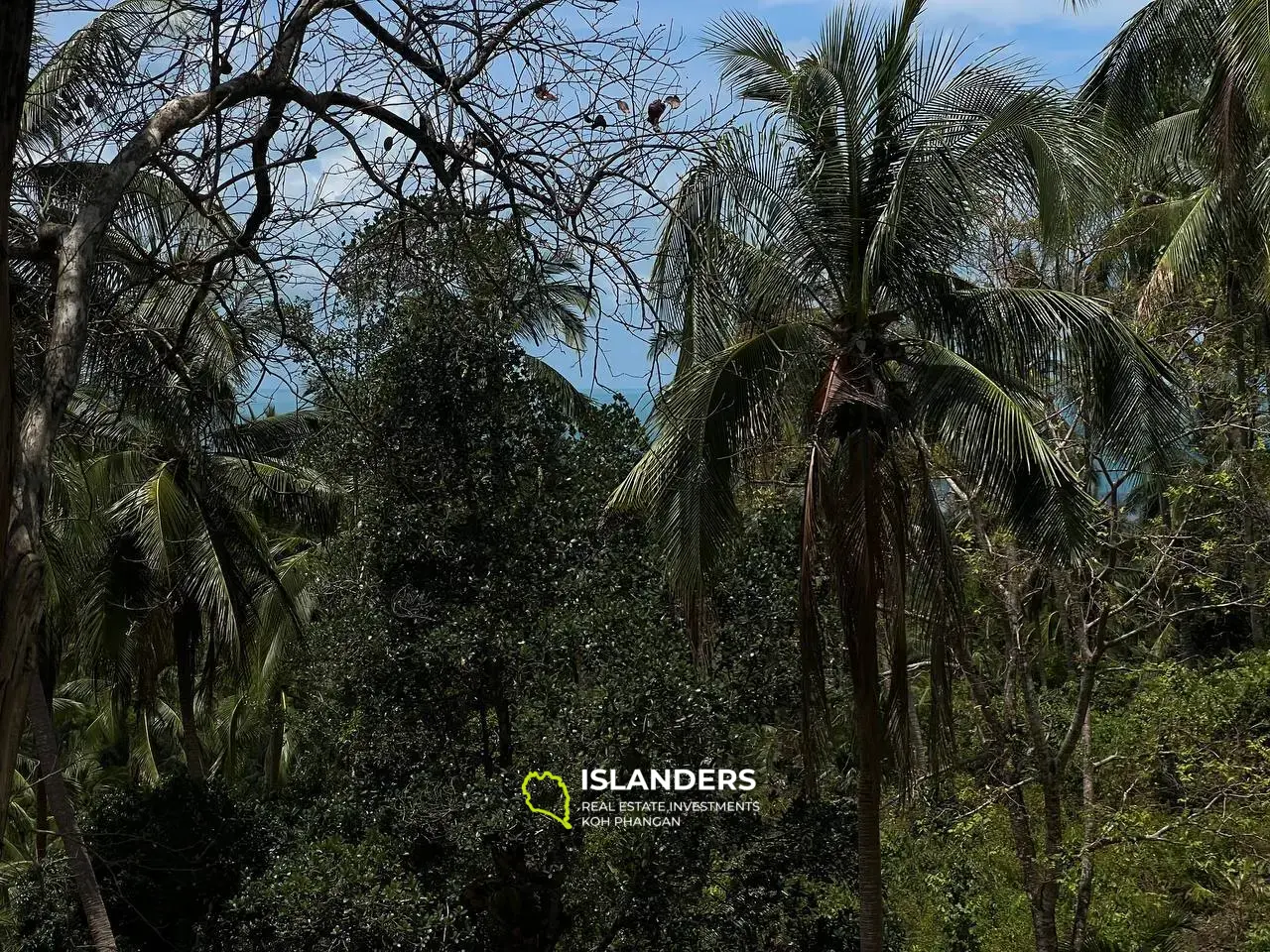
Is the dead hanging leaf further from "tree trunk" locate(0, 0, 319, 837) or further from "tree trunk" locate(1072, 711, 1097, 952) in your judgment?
"tree trunk" locate(1072, 711, 1097, 952)

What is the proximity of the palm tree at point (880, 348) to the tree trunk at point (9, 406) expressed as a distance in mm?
5004

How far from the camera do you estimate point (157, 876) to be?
962cm

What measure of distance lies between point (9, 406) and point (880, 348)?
585 centimetres

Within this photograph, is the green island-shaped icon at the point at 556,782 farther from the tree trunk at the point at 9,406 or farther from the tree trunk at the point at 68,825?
the tree trunk at the point at 9,406

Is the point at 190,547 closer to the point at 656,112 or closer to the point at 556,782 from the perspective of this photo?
the point at 556,782

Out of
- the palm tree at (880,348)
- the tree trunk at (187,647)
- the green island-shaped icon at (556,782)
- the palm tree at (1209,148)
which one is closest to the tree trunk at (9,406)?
the palm tree at (880,348)

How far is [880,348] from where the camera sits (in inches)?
282

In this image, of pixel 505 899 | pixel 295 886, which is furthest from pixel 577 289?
pixel 505 899

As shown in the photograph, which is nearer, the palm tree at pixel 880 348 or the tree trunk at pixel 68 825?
the palm tree at pixel 880 348

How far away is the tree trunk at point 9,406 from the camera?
1828mm

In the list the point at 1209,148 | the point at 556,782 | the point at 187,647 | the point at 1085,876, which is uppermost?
the point at 1209,148

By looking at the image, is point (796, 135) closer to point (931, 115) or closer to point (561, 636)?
point (931, 115)

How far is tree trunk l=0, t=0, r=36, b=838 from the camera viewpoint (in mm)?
1828

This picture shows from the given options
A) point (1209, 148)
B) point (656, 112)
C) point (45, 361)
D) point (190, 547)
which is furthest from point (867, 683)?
point (190, 547)
